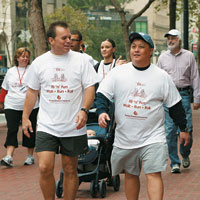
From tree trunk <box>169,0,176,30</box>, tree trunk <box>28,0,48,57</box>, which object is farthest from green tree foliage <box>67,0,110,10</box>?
tree trunk <box>28,0,48,57</box>

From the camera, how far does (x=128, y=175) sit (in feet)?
20.5

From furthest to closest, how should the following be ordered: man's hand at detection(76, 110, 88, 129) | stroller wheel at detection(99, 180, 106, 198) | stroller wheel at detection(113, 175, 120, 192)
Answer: stroller wheel at detection(113, 175, 120, 192)
stroller wheel at detection(99, 180, 106, 198)
man's hand at detection(76, 110, 88, 129)

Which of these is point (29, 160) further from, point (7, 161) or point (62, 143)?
point (62, 143)

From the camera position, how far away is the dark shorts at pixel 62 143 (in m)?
6.58

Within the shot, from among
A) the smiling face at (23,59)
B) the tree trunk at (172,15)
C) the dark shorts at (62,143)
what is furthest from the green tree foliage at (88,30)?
the dark shorts at (62,143)

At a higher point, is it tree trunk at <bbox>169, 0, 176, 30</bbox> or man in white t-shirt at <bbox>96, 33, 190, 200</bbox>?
tree trunk at <bbox>169, 0, 176, 30</bbox>


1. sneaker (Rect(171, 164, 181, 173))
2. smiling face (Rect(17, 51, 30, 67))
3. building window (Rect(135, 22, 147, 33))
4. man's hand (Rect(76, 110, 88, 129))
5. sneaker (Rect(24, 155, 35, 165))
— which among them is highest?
building window (Rect(135, 22, 147, 33))

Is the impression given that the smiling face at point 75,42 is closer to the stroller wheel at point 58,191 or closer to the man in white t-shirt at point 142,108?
the stroller wheel at point 58,191

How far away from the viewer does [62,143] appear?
6676 millimetres

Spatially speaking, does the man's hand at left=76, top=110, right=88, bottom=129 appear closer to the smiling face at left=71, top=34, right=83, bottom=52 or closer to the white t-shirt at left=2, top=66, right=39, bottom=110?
the smiling face at left=71, top=34, right=83, bottom=52

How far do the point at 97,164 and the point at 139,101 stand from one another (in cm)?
222

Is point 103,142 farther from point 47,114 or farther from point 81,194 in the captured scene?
point 47,114

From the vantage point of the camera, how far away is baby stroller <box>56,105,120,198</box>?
787cm

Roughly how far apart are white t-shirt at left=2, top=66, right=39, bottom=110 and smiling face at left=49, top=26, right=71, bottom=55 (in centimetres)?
394
